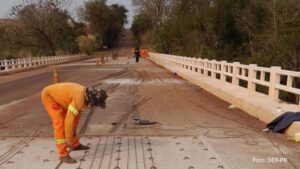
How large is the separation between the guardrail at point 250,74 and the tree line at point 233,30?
335 cm

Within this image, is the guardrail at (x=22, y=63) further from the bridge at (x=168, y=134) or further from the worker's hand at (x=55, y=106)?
the worker's hand at (x=55, y=106)

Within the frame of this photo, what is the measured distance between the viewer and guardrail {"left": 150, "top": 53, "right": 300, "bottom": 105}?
10550mm

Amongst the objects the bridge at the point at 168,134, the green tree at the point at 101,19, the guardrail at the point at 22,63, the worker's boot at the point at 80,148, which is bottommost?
the guardrail at the point at 22,63

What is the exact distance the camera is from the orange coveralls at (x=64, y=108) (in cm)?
618

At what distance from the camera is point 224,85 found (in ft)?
51.6

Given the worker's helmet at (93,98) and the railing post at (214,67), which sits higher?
the worker's helmet at (93,98)

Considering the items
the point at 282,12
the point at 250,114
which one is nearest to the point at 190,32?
the point at 282,12

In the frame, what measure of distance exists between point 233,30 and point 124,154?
125 feet

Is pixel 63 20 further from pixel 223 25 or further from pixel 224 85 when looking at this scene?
pixel 224 85

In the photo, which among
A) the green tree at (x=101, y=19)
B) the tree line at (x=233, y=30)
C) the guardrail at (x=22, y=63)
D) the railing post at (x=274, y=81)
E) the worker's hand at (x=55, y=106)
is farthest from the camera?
the green tree at (x=101, y=19)

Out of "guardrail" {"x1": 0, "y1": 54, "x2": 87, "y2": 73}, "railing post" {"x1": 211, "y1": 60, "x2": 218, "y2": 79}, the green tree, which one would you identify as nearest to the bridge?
"railing post" {"x1": 211, "y1": 60, "x2": 218, "y2": 79}

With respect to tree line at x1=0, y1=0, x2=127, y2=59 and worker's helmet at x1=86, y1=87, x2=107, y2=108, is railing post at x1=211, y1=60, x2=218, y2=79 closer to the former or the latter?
worker's helmet at x1=86, y1=87, x2=107, y2=108

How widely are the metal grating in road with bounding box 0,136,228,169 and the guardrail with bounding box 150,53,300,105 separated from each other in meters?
3.77

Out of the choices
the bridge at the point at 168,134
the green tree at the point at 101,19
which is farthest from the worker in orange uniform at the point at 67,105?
the green tree at the point at 101,19
